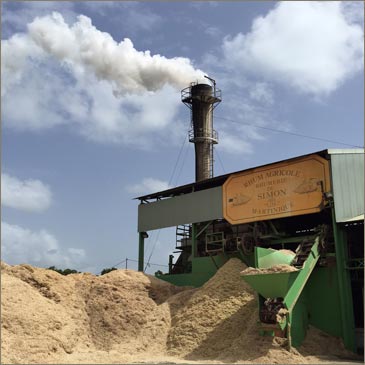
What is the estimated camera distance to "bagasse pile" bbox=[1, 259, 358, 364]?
52.1 ft

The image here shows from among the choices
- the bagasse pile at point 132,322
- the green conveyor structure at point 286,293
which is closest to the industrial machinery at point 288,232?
the green conveyor structure at point 286,293

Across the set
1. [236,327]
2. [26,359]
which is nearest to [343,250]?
Answer: [236,327]

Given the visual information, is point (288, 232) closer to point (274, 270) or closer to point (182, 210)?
point (182, 210)

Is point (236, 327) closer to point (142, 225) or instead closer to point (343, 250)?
Result: point (343, 250)

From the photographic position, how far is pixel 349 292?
59.3 feet

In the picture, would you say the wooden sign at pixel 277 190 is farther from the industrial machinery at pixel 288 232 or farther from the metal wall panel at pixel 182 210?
the metal wall panel at pixel 182 210

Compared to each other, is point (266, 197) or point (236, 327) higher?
point (266, 197)

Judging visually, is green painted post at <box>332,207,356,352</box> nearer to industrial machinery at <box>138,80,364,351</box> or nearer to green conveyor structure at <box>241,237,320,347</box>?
industrial machinery at <box>138,80,364,351</box>

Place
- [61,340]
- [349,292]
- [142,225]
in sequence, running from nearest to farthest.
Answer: [61,340], [349,292], [142,225]

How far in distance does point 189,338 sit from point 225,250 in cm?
593

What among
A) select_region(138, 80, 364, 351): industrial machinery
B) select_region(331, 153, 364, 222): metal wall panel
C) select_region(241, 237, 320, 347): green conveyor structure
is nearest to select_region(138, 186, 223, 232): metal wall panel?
select_region(138, 80, 364, 351): industrial machinery

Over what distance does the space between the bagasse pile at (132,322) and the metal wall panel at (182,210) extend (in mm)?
4119

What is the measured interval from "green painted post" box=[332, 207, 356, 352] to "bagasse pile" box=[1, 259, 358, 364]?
0.57 meters

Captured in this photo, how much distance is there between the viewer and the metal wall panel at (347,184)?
63.4ft
